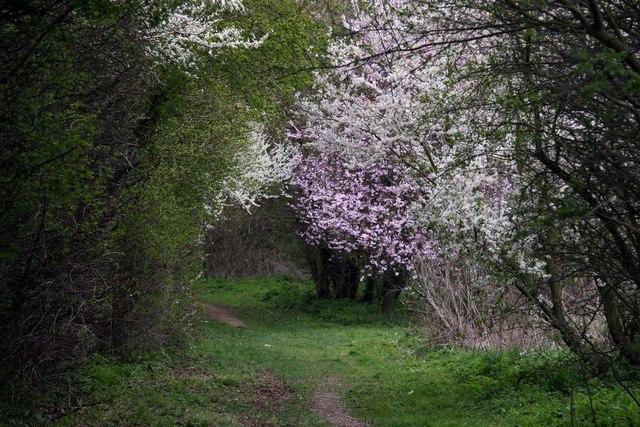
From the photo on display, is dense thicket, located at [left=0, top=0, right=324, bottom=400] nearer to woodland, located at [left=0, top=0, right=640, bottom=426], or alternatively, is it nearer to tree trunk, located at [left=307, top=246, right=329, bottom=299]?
woodland, located at [left=0, top=0, right=640, bottom=426]

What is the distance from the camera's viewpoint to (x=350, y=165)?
16203mm

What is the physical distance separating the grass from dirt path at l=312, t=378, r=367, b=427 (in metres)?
0.15

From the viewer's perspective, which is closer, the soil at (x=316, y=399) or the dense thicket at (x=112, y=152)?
the dense thicket at (x=112, y=152)

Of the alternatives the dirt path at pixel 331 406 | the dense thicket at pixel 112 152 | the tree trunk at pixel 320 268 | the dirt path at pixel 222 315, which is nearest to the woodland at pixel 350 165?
the dense thicket at pixel 112 152

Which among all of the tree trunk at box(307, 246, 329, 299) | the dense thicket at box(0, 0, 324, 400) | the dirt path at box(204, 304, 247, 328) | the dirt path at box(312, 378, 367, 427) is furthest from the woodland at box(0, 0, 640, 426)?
the tree trunk at box(307, 246, 329, 299)

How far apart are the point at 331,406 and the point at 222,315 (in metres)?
16.5

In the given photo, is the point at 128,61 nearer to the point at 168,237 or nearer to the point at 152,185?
the point at 152,185

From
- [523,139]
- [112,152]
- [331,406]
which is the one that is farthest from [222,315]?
[523,139]

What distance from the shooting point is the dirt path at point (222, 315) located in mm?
24611

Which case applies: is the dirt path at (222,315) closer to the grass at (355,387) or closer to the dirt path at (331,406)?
the grass at (355,387)

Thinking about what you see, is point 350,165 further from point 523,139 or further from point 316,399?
point 523,139

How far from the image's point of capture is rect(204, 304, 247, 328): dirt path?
2461 cm

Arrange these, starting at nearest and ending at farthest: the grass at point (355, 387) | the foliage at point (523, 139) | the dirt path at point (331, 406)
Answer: the foliage at point (523, 139) → the grass at point (355, 387) → the dirt path at point (331, 406)

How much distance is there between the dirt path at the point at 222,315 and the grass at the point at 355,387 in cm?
556
